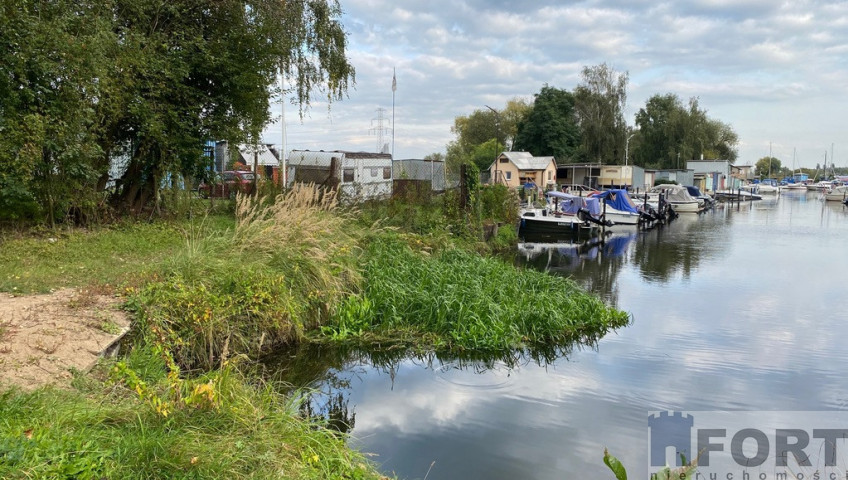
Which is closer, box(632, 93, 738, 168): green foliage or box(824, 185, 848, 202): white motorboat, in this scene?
box(824, 185, 848, 202): white motorboat

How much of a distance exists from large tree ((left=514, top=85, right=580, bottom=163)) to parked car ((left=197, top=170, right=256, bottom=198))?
47635 mm

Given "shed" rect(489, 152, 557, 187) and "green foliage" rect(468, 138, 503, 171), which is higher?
"green foliage" rect(468, 138, 503, 171)

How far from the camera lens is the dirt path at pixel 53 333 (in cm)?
475

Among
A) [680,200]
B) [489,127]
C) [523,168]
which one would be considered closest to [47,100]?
[680,200]

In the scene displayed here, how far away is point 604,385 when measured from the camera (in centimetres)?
740

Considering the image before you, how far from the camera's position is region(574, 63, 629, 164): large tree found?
61094 millimetres

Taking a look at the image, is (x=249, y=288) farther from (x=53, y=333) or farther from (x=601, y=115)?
(x=601, y=115)

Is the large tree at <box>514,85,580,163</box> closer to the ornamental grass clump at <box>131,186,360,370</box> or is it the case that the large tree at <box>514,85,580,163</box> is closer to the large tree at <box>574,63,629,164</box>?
the large tree at <box>574,63,629,164</box>

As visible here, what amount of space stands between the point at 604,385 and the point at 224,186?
42.5 feet

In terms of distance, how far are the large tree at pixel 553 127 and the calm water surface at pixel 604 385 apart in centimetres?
4905

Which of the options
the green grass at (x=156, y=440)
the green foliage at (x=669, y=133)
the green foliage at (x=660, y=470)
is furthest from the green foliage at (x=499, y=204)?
the green foliage at (x=669, y=133)

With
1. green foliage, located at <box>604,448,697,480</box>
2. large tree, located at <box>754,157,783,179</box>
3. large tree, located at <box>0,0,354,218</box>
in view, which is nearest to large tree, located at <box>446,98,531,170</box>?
large tree, located at <box>0,0,354,218</box>

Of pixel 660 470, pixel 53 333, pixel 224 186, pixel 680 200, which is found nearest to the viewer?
pixel 660 470

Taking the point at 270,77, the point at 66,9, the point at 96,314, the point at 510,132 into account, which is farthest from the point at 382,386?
the point at 510,132
